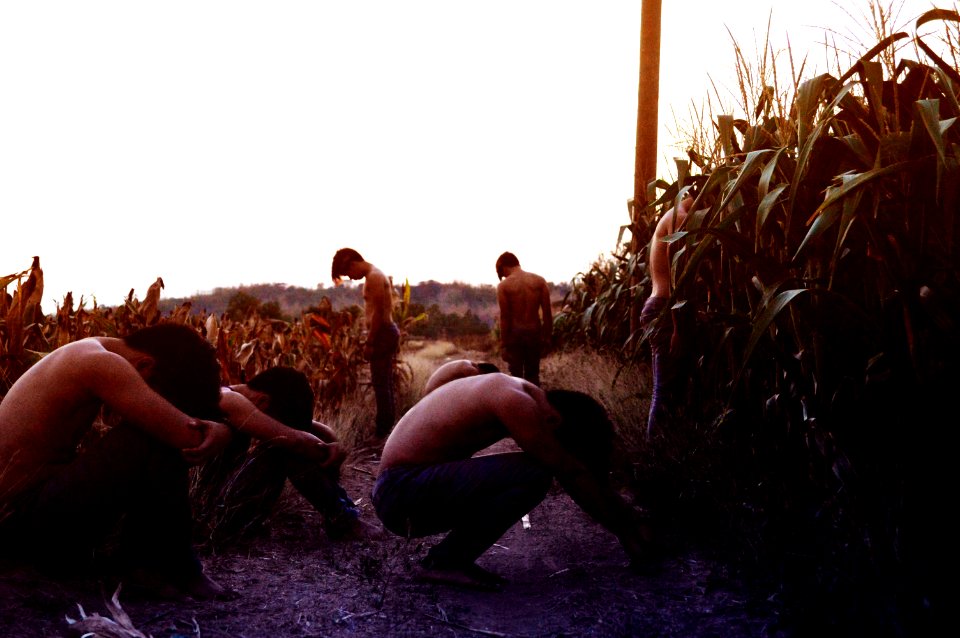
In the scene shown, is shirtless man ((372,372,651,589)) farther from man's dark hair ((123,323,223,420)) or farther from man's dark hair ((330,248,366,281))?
man's dark hair ((330,248,366,281))

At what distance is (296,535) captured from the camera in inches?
170

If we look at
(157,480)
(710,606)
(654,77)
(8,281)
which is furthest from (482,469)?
(654,77)

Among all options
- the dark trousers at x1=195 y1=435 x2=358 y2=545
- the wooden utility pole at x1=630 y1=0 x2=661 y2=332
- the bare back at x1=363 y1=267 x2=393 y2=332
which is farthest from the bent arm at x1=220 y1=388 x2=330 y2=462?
the wooden utility pole at x1=630 y1=0 x2=661 y2=332

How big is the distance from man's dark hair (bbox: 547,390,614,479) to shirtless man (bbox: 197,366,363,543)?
1172 millimetres

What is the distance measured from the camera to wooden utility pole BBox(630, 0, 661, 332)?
8594 mm

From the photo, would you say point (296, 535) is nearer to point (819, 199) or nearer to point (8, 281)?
point (8, 281)

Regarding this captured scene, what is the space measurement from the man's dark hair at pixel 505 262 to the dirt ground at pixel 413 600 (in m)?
5.77

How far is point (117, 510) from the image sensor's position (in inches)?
118

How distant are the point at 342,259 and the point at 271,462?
395cm

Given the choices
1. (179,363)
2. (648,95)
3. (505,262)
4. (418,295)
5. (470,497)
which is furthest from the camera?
(418,295)

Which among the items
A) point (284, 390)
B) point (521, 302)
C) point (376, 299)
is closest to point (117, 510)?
point (284, 390)

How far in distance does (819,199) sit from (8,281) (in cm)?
392

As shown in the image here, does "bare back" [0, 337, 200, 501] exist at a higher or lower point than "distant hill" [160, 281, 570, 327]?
lower

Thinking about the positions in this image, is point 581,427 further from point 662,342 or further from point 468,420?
point 662,342
